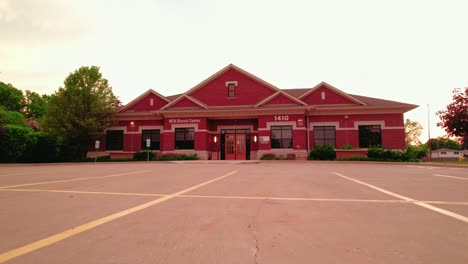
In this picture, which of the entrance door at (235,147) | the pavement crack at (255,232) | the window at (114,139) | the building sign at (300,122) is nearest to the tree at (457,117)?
the building sign at (300,122)

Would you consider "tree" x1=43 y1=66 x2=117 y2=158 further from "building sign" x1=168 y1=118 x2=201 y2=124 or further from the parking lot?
the parking lot

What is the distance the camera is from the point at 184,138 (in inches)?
926

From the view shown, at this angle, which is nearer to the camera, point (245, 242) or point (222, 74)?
point (245, 242)

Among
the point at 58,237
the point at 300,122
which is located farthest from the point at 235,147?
the point at 58,237

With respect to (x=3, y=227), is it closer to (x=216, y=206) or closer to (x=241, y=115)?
(x=216, y=206)

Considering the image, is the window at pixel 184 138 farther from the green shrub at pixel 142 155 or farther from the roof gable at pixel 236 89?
the roof gable at pixel 236 89

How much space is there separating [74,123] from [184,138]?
10969 mm

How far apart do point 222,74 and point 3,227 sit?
79.9 ft

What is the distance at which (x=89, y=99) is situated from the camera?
24.1 meters

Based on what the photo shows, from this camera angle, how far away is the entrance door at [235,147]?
78.3 ft

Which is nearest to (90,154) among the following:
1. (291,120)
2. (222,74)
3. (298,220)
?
(222,74)

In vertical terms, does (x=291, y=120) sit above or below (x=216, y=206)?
above

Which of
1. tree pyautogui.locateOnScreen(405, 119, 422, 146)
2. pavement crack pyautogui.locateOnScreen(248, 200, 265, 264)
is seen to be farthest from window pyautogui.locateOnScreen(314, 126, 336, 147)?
tree pyautogui.locateOnScreen(405, 119, 422, 146)

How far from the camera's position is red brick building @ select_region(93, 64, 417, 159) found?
21688 millimetres
